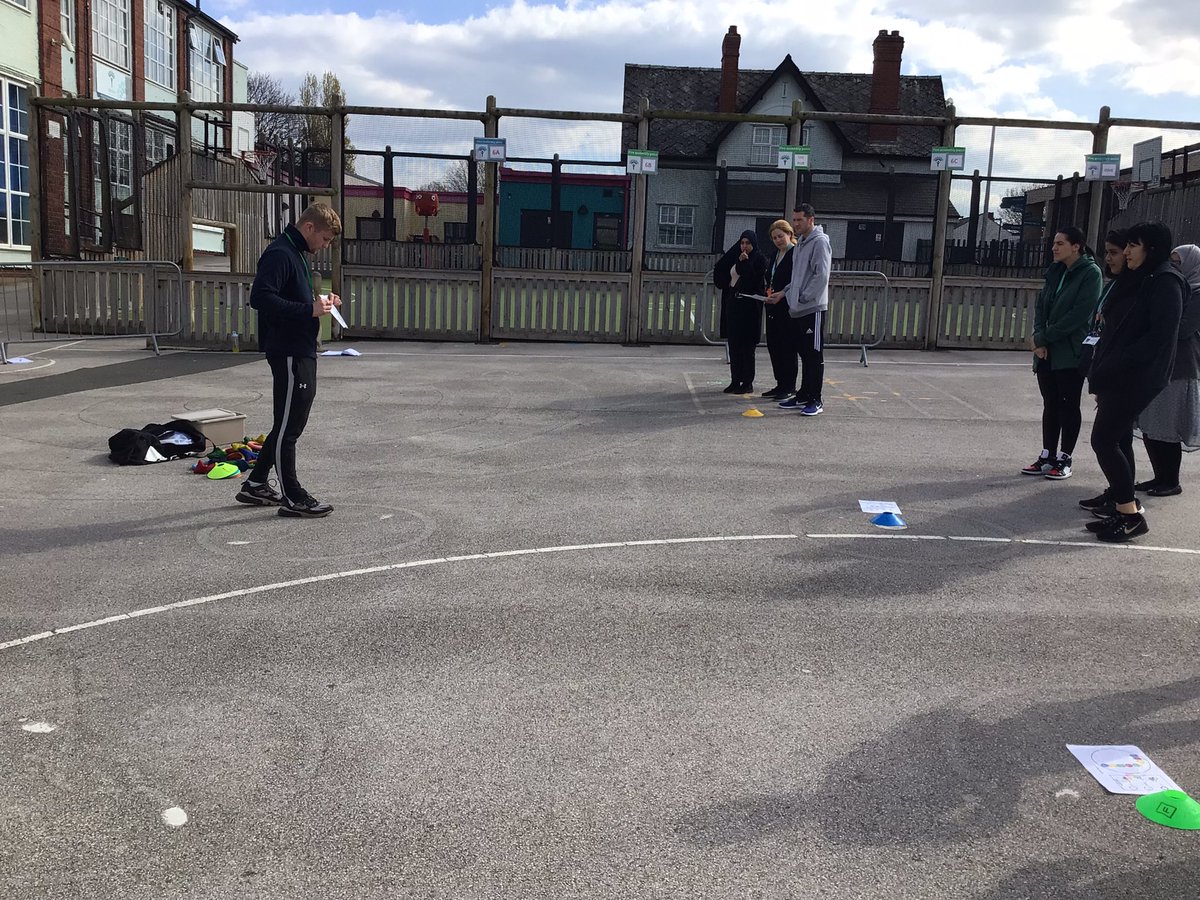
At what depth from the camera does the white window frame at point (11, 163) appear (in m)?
28.0

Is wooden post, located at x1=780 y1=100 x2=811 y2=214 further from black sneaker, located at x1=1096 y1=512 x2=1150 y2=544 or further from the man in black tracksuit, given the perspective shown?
the man in black tracksuit

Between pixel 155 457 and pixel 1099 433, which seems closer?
pixel 1099 433

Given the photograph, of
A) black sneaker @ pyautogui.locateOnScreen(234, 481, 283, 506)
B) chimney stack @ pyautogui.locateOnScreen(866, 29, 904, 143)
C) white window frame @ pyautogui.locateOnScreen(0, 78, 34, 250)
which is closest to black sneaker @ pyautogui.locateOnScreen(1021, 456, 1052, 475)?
black sneaker @ pyautogui.locateOnScreen(234, 481, 283, 506)

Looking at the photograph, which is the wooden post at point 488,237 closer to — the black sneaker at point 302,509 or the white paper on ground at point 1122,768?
the black sneaker at point 302,509

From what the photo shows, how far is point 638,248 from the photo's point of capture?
59.2ft

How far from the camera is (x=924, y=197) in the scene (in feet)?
61.3

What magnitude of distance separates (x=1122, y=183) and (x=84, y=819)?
725 inches

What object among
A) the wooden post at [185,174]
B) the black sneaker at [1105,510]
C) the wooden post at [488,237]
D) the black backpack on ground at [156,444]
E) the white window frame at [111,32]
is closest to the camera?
the black sneaker at [1105,510]

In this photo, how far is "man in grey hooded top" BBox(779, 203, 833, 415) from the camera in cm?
1184

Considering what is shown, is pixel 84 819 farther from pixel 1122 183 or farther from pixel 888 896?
pixel 1122 183

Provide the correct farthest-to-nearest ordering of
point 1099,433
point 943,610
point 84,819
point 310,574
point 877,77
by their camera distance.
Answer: point 877,77
point 1099,433
point 310,574
point 943,610
point 84,819

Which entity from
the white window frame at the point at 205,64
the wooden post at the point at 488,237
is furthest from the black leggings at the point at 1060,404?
the white window frame at the point at 205,64

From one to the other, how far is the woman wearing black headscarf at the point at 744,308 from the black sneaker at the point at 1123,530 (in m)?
6.09

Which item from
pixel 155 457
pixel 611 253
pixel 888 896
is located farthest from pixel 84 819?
pixel 611 253
